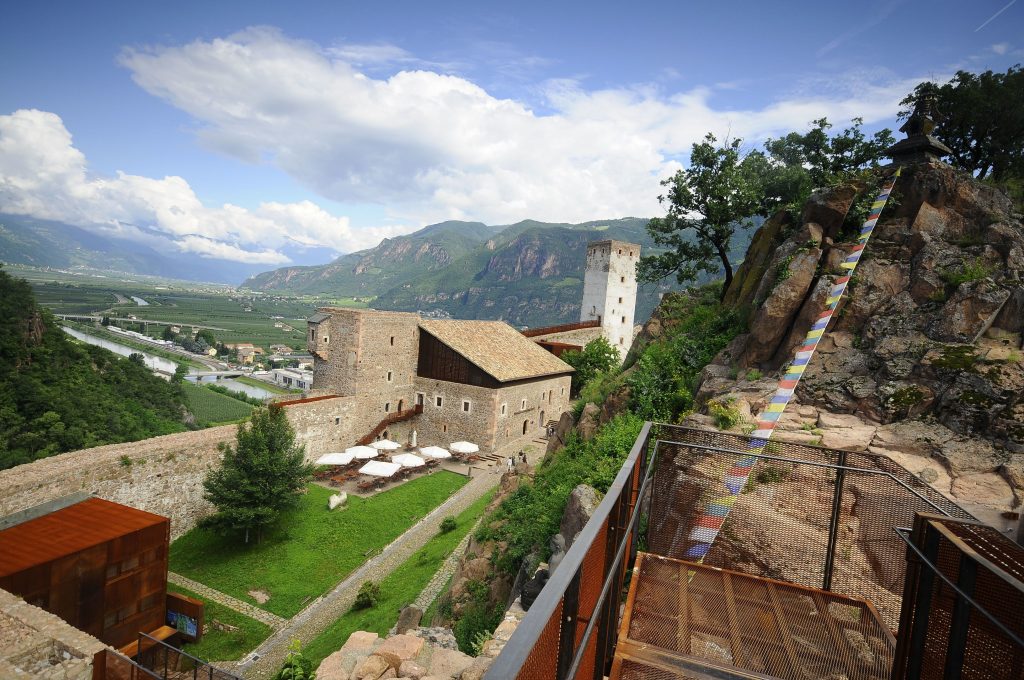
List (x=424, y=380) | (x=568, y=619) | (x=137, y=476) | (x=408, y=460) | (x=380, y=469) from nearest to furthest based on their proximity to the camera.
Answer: (x=568, y=619)
(x=137, y=476)
(x=380, y=469)
(x=408, y=460)
(x=424, y=380)

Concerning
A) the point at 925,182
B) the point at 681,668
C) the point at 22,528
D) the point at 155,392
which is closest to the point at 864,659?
the point at 681,668

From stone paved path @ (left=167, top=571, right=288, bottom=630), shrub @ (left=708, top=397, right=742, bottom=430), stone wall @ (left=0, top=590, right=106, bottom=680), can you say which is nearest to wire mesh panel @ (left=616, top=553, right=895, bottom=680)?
shrub @ (left=708, top=397, right=742, bottom=430)

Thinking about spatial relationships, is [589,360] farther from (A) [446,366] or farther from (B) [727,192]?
(B) [727,192]

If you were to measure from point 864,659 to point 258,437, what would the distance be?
21.6 metres

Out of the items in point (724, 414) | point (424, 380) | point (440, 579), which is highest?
point (724, 414)

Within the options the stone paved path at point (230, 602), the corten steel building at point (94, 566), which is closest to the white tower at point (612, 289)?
the stone paved path at point (230, 602)

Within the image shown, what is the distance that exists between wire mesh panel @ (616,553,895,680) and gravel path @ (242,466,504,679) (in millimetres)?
13018

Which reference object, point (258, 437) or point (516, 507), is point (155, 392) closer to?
point (258, 437)

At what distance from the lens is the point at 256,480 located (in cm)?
2045

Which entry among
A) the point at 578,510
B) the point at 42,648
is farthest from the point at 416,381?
the point at 578,510

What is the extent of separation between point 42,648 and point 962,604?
538 inches

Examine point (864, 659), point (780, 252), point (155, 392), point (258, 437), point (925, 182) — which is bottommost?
point (155, 392)

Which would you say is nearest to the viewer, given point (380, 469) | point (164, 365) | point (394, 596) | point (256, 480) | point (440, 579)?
point (394, 596)

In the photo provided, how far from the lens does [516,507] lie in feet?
44.4
